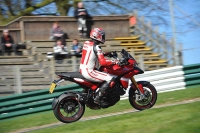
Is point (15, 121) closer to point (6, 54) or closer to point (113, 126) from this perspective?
point (113, 126)

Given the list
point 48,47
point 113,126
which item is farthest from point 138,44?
point 113,126

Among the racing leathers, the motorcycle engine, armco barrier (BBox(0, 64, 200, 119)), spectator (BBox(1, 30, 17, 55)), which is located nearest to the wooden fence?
spectator (BBox(1, 30, 17, 55))

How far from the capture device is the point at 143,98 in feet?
33.3

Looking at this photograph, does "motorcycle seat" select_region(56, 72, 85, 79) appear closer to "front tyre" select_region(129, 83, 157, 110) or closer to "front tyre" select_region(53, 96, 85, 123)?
"front tyre" select_region(53, 96, 85, 123)

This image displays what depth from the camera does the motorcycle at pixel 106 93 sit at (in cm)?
960

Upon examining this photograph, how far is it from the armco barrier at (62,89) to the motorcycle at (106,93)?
12.1 ft

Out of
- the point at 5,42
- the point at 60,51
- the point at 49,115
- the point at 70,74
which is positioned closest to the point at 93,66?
the point at 70,74

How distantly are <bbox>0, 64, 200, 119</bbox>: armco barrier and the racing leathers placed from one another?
3.91m

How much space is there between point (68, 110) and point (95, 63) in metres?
1.16

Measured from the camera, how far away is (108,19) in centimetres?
2291

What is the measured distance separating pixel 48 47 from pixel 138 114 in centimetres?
1067

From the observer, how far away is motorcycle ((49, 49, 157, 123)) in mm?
9602

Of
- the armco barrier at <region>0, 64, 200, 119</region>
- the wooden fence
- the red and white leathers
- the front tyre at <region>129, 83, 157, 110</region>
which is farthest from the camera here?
the wooden fence

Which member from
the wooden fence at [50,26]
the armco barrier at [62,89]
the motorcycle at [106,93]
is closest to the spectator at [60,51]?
the armco barrier at [62,89]
